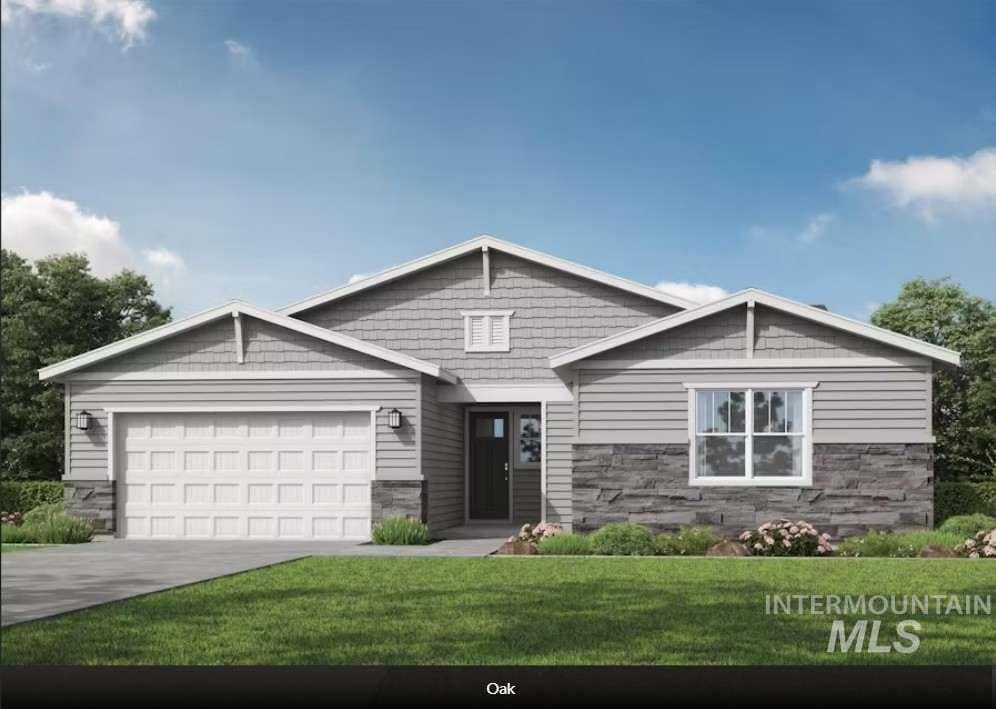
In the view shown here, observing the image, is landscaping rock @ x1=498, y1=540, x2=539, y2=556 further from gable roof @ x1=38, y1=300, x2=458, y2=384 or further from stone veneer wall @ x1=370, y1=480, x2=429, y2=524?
gable roof @ x1=38, y1=300, x2=458, y2=384

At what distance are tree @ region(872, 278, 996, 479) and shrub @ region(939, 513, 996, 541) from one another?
156 inches

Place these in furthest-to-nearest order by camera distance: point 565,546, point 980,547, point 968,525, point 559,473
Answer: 1. point 559,473
2. point 968,525
3. point 565,546
4. point 980,547

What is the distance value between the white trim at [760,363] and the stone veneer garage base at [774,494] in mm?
1149

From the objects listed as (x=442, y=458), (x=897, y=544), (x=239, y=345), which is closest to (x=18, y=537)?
(x=239, y=345)

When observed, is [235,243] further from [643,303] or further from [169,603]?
[643,303]

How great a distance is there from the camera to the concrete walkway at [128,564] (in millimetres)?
10641

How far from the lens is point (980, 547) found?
49.6ft

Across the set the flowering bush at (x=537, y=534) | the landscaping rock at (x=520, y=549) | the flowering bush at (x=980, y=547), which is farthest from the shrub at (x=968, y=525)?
the landscaping rock at (x=520, y=549)

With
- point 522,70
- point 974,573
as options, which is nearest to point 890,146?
point 522,70

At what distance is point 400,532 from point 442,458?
11.8 ft

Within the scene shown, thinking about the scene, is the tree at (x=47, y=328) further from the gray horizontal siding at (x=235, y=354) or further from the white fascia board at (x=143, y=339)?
the gray horizontal siding at (x=235, y=354)

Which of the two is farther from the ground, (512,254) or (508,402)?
(512,254)

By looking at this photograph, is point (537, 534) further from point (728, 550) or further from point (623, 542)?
point (728, 550)

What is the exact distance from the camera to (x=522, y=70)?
843cm
